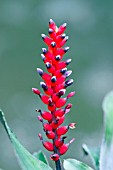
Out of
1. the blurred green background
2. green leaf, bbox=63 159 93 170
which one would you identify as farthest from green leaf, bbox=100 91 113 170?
the blurred green background

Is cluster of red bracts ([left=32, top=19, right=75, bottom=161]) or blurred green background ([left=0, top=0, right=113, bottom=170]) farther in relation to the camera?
blurred green background ([left=0, top=0, right=113, bottom=170])

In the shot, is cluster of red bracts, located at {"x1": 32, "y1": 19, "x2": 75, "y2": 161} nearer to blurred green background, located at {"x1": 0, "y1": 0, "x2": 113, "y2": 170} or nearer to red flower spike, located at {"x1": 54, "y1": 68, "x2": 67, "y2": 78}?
red flower spike, located at {"x1": 54, "y1": 68, "x2": 67, "y2": 78}

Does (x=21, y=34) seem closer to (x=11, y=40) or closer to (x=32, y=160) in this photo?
(x=11, y=40)

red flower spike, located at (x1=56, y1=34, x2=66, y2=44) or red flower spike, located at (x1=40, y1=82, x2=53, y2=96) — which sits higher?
red flower spike, located at (x1=56, y1=34, x2=66, y2=44)

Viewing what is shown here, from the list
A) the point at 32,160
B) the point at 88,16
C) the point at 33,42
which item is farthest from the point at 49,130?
the point at 88,16

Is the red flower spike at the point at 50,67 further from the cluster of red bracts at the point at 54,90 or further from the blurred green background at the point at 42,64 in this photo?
the blurred green background at the point at 42,64

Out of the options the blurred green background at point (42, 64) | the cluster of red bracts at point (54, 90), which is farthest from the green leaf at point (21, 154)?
the blurred green background at point (42, 64)

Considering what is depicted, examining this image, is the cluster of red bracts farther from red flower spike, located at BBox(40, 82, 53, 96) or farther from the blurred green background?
the blurred green background

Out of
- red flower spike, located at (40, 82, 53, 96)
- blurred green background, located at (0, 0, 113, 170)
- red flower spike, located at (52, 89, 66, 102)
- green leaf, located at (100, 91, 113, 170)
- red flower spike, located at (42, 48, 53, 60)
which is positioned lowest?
green leaf, located at (100, 91, 113, 170)

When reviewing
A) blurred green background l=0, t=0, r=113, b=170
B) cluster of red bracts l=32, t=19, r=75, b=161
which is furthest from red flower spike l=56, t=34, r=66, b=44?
blurred green background l=0, t=0, r=113, b=170
